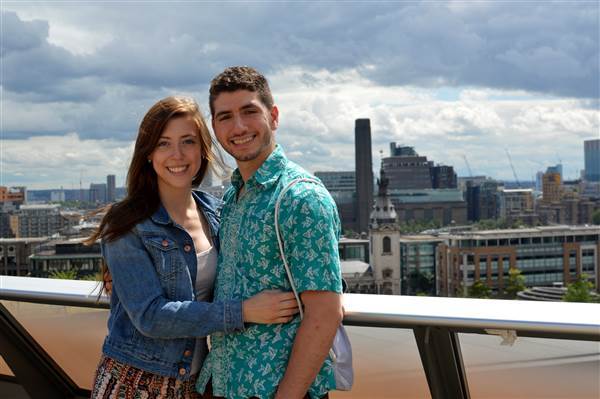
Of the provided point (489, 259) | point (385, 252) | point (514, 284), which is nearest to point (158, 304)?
point (514, 284)

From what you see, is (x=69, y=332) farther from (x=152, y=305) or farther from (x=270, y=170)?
(x=270, y=170)

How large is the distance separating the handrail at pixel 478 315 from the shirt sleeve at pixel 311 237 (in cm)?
17

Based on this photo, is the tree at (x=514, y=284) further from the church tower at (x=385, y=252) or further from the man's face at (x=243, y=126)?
the man's face at (x=243, y=126)

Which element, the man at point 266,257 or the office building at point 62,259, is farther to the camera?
the office building at point 62,259

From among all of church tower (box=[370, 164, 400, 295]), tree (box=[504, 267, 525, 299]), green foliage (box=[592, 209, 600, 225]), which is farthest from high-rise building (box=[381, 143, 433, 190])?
tree (box=[504, 267, 525, 299])

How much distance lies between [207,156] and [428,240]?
6378 cm

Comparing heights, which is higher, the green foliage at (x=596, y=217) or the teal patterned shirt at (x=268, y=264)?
the teal patterned shirt at (x=268, y=264)

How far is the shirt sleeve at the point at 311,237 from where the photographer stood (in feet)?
3.62

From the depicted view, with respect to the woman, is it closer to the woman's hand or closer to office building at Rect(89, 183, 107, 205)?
the woman's hand

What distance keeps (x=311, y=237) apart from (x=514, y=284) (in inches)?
2173

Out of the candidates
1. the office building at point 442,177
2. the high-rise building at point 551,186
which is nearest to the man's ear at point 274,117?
the office building at point 442,177

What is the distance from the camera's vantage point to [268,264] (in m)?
1.17

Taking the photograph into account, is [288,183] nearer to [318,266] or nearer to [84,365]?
[318,266]

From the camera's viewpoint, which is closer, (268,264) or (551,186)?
(268,264)
